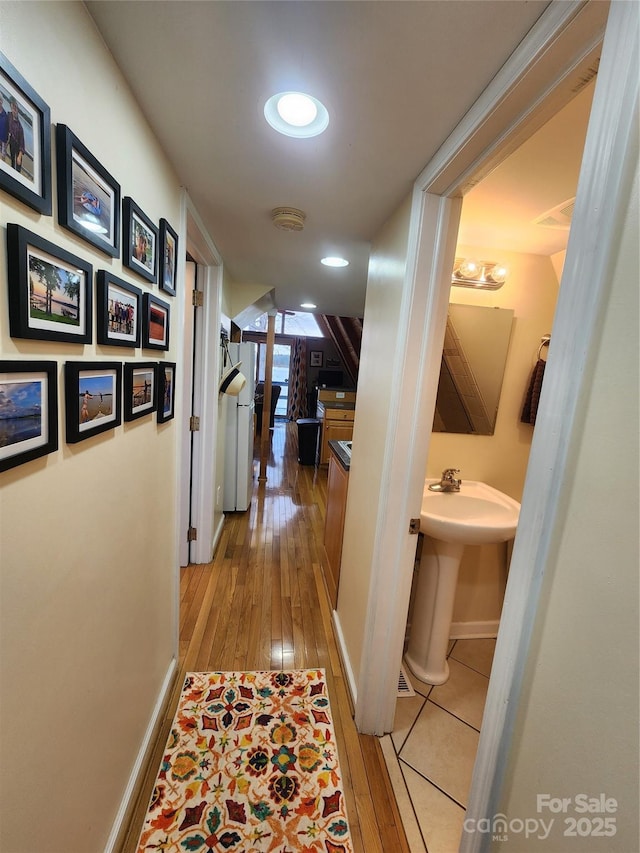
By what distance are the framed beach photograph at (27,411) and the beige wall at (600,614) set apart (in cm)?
88

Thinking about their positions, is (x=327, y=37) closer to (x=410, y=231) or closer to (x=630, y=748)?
(x=410, y=231)

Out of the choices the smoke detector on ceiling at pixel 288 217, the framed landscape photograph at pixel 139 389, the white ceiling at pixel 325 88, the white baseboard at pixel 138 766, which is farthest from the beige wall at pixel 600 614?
the smoke detector on ceiling at pixel 288 217

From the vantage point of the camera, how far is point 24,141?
56 cm

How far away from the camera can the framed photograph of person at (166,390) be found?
125 cm

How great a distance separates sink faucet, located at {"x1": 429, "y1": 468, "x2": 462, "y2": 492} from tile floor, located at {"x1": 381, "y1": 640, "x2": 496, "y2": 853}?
96 cm

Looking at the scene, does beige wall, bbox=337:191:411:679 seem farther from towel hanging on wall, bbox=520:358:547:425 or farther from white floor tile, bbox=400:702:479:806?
towel hanging on wall, bbox=520:358:547:425

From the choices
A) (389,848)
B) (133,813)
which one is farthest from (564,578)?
(133,813)

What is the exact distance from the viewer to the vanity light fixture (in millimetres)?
1697

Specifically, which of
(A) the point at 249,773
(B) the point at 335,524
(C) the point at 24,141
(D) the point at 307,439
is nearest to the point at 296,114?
(C) the point at 24,141

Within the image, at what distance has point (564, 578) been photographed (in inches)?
19.7

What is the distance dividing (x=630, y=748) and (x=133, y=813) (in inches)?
60.4

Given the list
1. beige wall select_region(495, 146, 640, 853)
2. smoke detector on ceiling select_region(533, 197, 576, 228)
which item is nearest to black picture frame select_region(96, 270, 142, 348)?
beige wall select_region(495, 146, 640, 853)

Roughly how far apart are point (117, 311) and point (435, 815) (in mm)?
1932

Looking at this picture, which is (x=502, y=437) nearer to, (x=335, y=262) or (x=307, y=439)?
(x=335, y=262)
